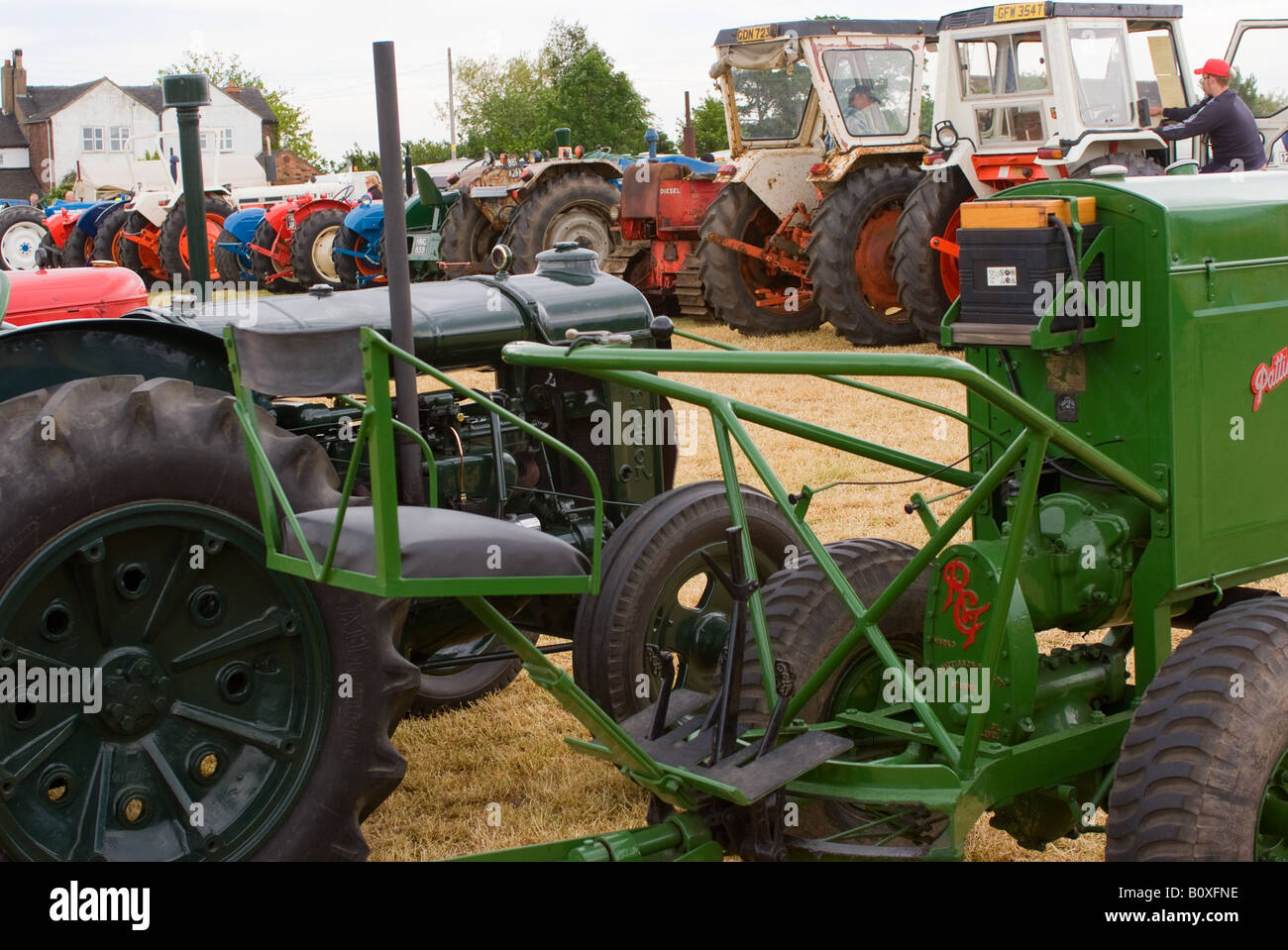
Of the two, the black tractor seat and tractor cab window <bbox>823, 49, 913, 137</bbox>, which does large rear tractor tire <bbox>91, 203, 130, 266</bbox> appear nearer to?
tractor cab window <bbox>823, 49, 913, 137</bbox>

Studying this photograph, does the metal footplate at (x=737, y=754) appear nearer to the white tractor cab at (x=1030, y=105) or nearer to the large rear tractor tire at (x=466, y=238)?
the white tractor cab at (x=1030, y=105)

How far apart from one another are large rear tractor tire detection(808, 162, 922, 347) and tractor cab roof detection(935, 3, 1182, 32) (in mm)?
1216

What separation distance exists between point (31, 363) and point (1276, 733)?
2.81 meters

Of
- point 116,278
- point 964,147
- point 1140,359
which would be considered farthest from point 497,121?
point 1140,359

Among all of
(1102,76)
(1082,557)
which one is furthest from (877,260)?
(1082,557)

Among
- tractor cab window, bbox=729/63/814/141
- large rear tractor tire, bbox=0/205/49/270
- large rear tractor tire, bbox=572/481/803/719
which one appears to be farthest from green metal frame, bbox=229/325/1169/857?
large rear tractor tire, bbox=0/205/49/270

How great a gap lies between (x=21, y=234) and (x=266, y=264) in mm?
3982

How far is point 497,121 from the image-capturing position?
139 feet

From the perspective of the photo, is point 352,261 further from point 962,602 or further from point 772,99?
point 962,602

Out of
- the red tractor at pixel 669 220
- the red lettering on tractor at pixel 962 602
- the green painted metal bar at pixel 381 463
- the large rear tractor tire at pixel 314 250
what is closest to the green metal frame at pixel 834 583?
the green painted metal bar at pixel 381 463

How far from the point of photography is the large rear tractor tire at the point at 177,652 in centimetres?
289

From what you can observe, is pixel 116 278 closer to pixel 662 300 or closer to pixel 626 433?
pixel 626 433

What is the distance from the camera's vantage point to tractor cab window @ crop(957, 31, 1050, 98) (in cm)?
1077

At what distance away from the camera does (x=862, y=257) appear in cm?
1136
